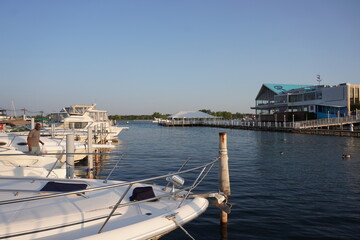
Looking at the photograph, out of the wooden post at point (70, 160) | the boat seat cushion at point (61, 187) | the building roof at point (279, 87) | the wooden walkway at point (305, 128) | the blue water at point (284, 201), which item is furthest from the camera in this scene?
the building roof at point (279, 87)

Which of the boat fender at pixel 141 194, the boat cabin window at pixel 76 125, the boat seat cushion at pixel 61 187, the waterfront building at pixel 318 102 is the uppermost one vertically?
the waterfront building at pixel 318 102

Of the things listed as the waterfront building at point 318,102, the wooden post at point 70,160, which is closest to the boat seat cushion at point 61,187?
the wooden post at point 70,160

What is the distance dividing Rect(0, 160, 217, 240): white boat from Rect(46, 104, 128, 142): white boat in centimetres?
2154

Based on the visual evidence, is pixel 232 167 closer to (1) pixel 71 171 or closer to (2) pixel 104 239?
(1) pixel 71 171

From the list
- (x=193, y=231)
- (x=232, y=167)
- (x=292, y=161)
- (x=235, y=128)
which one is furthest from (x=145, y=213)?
(x=235, y=128)

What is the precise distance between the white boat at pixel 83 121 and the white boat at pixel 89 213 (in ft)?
70.7

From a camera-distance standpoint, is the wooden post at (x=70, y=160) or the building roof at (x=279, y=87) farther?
the building roof at (x=279, y=87)

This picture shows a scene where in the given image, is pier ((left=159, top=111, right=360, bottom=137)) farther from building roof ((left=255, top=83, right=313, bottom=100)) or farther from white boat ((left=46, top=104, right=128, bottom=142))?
white boat ((left=46, top=104, right=128, bottom=142))

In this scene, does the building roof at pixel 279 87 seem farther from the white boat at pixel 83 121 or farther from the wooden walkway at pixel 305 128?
the white boat at pixel 83 121

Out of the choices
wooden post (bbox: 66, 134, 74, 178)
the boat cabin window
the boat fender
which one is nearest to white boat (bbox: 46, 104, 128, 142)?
the boat cabin window

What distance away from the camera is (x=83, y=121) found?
31.7 m

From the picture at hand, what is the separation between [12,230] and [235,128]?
63.9 metres

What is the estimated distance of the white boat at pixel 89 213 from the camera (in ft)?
12.9

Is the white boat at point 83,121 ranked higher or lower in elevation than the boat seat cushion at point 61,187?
higher
